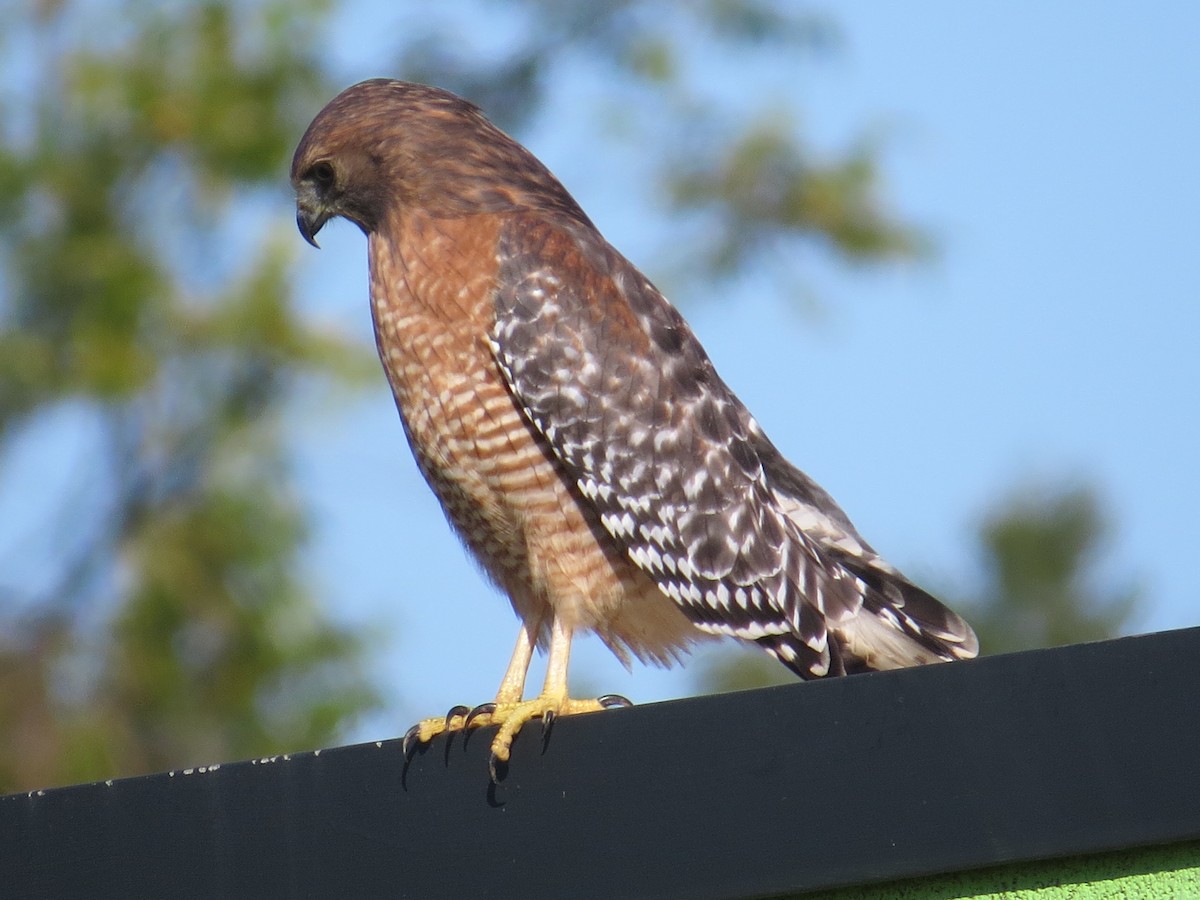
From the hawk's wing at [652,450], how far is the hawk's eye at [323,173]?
0.57 metres

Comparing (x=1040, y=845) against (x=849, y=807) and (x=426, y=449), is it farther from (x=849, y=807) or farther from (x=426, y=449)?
(x=426, y=449)

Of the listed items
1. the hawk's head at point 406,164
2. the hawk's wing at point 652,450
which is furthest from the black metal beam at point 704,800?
the hawk's head at point 406,164

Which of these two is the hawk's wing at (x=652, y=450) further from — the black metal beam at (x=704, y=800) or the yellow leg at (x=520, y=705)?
the black metal beam at (x=704, y=800)

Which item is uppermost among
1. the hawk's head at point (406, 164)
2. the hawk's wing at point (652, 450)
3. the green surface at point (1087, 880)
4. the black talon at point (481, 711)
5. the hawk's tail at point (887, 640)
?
the hawk's head at point (406, 164)

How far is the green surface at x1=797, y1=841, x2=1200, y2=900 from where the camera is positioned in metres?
1.88

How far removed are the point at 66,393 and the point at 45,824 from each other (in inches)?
281

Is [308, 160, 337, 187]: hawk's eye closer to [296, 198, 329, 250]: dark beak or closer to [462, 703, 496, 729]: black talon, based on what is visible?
[296, 198, 329, 250]: dark beak

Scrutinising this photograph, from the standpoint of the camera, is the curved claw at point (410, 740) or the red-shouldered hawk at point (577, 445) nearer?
the curved claw at point (410, 740)

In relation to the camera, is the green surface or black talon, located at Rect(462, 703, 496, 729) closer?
the green surface

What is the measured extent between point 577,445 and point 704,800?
1.41m

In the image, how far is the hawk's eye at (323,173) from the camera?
3.85 m

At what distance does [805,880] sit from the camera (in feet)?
6.63

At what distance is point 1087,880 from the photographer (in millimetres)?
1927

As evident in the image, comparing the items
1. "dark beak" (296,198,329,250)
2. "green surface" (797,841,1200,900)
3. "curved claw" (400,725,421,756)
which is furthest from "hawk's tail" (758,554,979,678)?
"dark beak" (296,198,329,250)
